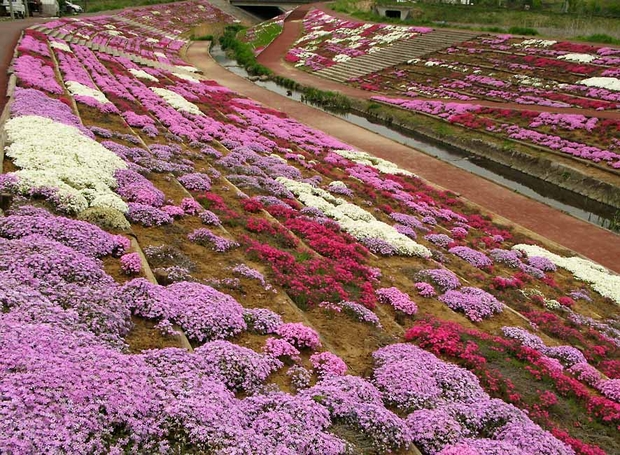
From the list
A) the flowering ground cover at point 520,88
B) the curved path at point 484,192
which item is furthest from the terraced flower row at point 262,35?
the curved path at point 484,192

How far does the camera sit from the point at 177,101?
30.0 metres

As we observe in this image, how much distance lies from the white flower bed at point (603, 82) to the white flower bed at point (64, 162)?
41.5 m

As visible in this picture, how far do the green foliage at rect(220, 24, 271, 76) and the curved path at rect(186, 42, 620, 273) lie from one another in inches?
651

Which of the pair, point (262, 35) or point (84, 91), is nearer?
point (84, 91)

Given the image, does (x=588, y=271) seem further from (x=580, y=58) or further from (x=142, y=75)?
(x=580, y=58)

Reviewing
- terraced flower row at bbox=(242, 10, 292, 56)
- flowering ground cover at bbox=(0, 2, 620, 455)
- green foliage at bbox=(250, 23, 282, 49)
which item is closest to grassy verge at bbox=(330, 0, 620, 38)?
terraced flower row at bbox=(242, 10, 292, 56)

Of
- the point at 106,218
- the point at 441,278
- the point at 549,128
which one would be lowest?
the point at 441,278

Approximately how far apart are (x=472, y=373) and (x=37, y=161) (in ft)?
41.4

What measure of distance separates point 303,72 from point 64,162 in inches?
2149

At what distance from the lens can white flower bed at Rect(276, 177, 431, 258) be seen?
17844 millimetres

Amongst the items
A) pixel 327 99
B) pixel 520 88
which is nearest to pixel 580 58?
pixel 520 88

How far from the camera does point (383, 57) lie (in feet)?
206

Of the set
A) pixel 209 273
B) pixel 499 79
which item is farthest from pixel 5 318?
pixel 499 79

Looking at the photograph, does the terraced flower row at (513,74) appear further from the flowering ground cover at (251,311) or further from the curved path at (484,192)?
the flowering ground cover at (251,311)
